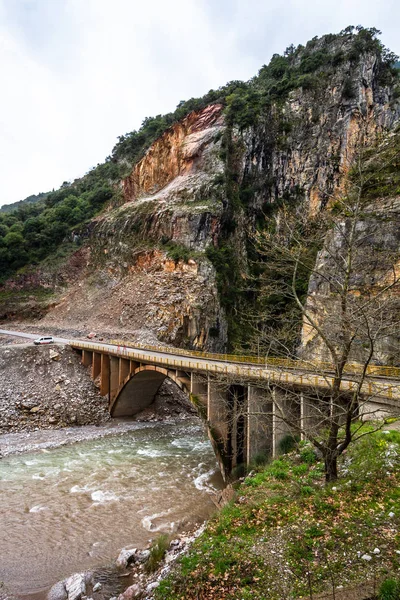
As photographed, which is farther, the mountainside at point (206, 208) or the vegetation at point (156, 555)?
the mountainside at point (206, 208)

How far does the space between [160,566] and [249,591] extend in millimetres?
4059

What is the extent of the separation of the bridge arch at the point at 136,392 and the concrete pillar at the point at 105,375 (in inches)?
53.1

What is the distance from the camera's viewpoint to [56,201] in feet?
260

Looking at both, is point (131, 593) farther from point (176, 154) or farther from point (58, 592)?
point (176, 154)

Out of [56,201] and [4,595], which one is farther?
[56,201]

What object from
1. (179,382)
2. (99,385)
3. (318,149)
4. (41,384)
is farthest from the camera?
(318,149)

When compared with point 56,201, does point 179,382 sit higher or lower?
lower

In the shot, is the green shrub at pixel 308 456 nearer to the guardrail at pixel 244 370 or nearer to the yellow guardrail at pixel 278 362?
the guardrail at pixel 244 370

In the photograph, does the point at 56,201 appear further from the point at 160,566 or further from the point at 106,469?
the point at 160,566

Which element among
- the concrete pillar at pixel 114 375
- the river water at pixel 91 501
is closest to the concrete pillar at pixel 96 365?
the concrete pillar at pixel 114 375

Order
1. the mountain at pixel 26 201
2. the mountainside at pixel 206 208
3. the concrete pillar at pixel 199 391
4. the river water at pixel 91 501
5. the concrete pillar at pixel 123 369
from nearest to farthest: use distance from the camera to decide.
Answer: the river water at pixel 91 501 < the concrete pillar at pixel 199 391 < the concrete pillar at pixel 123 369 < the mountainside at pixel 206 208 < the mountain at pixel 26 201

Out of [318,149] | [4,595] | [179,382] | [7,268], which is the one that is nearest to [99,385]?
[179,382]

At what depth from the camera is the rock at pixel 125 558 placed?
9.96 metres

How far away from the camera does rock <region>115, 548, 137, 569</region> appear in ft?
32.7
